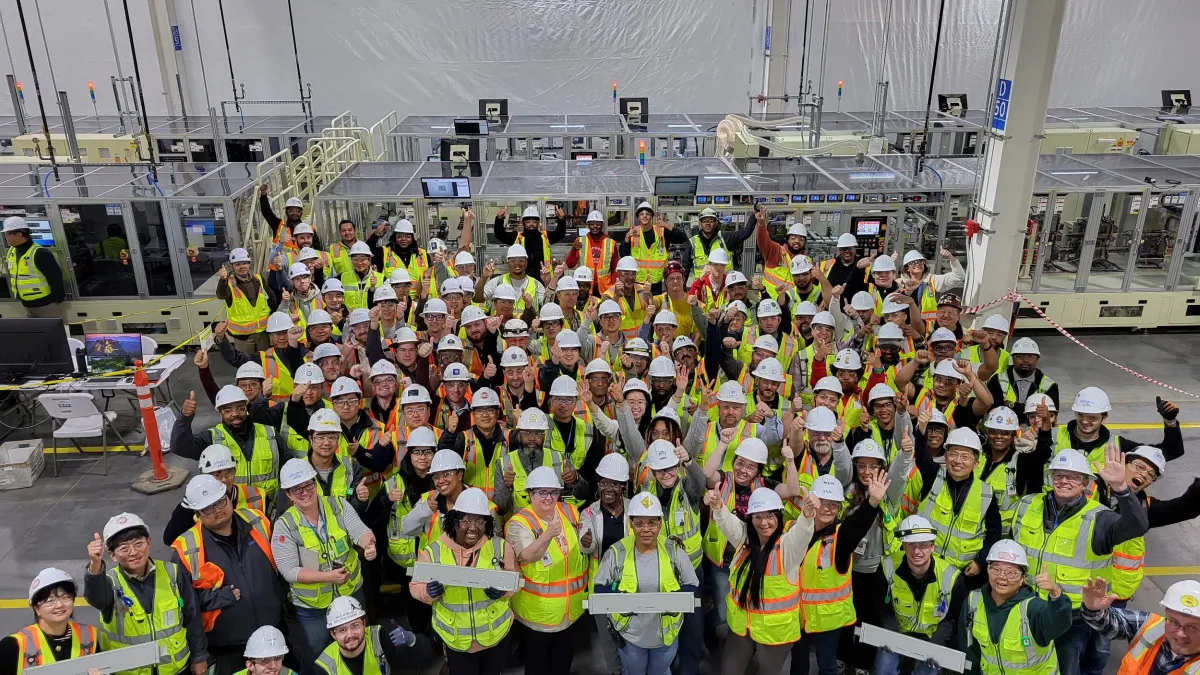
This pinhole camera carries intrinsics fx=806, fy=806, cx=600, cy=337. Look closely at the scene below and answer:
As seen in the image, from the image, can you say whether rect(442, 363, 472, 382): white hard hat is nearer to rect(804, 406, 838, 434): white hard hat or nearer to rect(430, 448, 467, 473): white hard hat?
rect(430, 448, 467, 473): white hard hat

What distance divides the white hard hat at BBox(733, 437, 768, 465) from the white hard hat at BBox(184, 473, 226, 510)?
286 centimetres

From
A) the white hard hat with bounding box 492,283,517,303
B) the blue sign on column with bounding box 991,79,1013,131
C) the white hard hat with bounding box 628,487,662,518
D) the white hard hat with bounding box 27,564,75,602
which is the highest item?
the blue sign on column with bounding box 991,79,1013,131

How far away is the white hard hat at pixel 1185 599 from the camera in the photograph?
350 centimetres

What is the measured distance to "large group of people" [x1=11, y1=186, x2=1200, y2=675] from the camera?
4055mm

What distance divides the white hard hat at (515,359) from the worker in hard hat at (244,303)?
12.1 ft

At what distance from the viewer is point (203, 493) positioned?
4.31m

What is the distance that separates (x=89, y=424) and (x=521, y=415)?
5295 millimetres

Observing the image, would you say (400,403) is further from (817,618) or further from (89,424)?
(89,424)

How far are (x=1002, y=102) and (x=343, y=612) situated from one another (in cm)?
744

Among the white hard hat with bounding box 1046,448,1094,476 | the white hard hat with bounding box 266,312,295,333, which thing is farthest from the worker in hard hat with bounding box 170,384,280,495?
the white hard hat with bounding box 1046,448,1094,476

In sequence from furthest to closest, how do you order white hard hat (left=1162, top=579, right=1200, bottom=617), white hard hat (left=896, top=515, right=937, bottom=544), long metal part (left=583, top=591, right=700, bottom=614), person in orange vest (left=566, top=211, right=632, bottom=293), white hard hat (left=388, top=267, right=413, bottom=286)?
person in orange vest (left=566, top=211, right=632, bottom=293), white hard hat (left=388, top=267, right=413, bottom=286), white hard hat (left=896, top=515, right=937, bottom=544), long metal part (left=583, top=591, right=700, bottom=614), white hard hat (left=1162, top=579, right=1200, bottom=617)

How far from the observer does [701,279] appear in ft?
25.4

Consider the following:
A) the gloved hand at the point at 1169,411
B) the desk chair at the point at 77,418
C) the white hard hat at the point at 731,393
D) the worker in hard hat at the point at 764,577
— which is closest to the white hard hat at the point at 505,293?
the white hard hat at the point at 731,393

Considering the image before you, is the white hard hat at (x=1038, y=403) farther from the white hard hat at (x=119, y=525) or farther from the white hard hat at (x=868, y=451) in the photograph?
the white hard hat at (x=119, y=525)
